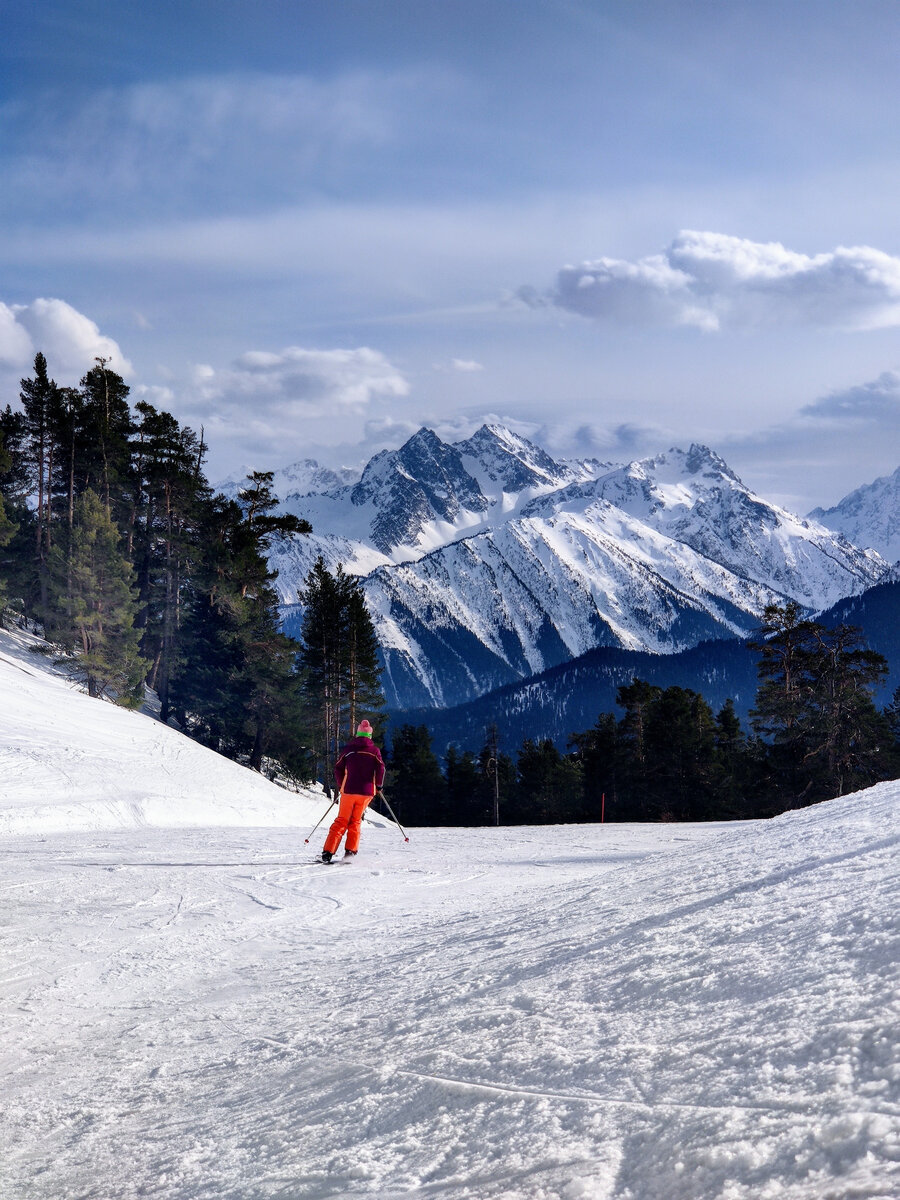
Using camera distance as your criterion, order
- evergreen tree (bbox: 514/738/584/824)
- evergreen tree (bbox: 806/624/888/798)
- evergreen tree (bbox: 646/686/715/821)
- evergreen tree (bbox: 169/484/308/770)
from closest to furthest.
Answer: evergreen tree (bbox: 806/624/888/798), evergreen tree (bbox: 169/484/308/770), evergreen tree (bbox: 646/686/715/821), evergreen tree (bbox: 514/738/584/824)

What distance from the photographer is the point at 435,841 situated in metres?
18.7

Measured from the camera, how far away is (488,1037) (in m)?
4.30

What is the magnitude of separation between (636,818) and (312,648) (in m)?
23.0

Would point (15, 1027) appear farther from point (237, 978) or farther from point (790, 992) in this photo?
point (790, 992)

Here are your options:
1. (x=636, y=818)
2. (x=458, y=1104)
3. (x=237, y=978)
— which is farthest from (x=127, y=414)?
(x=458, y=1104)

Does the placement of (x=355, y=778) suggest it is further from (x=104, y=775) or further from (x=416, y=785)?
(x=416, y=785)

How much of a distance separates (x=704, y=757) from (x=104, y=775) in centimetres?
3821

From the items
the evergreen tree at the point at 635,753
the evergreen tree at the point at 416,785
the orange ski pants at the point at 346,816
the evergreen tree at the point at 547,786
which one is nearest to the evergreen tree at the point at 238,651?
the evergreen tree at the point at 635,753

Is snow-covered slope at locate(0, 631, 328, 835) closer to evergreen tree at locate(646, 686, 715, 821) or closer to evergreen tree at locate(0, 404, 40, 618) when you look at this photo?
evergreen tree at locate(0, 404, 40, 618)

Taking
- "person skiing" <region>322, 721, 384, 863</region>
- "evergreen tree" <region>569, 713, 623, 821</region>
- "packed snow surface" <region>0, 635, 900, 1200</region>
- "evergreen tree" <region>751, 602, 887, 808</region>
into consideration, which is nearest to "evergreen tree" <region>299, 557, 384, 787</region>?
"evergreen tree" <region>569, 713, 623, 821</region>

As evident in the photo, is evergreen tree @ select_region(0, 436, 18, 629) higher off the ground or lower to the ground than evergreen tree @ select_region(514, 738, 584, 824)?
higher

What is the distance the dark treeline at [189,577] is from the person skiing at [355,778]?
31.3m

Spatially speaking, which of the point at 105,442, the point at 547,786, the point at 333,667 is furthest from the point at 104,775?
the point at 547,786

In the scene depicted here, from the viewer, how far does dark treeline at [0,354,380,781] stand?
44.7 metres
